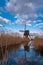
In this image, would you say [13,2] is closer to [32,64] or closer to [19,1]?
[19,1]

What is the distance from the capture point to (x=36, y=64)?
13.3ft

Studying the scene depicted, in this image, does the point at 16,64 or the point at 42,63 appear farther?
the point at 42,63

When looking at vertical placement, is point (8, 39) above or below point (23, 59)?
above

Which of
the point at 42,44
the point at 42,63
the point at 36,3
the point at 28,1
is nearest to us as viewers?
the point at 42,63

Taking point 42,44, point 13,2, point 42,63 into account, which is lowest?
point 42,63

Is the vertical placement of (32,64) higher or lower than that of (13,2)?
lower

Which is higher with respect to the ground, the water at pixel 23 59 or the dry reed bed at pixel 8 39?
the dry reed bed at pixel 8 39

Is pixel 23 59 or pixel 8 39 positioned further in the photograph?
pixel 8 39

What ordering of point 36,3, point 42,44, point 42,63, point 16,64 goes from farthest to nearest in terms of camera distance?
point 42,44 → point 36,3 → point 42,63 → point 16,64

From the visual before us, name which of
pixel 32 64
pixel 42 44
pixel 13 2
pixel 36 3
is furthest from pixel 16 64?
pixel 42 44

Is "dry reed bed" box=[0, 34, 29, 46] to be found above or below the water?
above

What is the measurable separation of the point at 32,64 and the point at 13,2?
8.66 feet

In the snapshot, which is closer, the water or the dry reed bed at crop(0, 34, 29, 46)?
the water

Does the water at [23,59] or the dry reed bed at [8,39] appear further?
the dry reed bed at [8,39]
